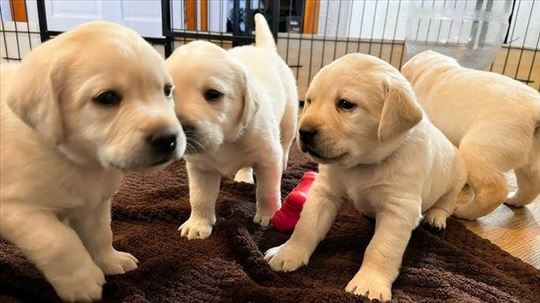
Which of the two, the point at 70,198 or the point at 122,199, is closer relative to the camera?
the point at 70,198

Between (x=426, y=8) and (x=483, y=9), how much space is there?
1.66 feet

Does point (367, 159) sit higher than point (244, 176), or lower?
higher

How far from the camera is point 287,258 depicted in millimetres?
1429

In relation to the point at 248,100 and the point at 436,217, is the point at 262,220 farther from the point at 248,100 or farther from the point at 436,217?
the point at 436,217

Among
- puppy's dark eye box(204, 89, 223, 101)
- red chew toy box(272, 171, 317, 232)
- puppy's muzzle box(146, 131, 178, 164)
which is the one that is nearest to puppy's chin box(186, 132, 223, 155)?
puppy's dark eye box(204, 89, 223, 101)

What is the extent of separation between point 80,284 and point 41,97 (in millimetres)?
439

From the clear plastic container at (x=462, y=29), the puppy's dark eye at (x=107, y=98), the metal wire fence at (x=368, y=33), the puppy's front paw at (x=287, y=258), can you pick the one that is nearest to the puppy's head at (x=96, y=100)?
the puppy's dark eye at (x=107, y=98)

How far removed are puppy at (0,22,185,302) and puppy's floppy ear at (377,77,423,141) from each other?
55 centimetres

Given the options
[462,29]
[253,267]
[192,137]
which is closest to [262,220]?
[253,267]

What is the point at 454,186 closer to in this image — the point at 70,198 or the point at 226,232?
the point at 226,232

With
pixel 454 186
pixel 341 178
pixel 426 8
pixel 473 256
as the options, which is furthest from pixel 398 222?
pixel 426 8

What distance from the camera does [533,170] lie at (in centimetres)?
196

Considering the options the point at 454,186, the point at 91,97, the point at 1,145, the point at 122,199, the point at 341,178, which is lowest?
the point at 122,199

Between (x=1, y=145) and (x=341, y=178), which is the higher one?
(x=1, y=145)
